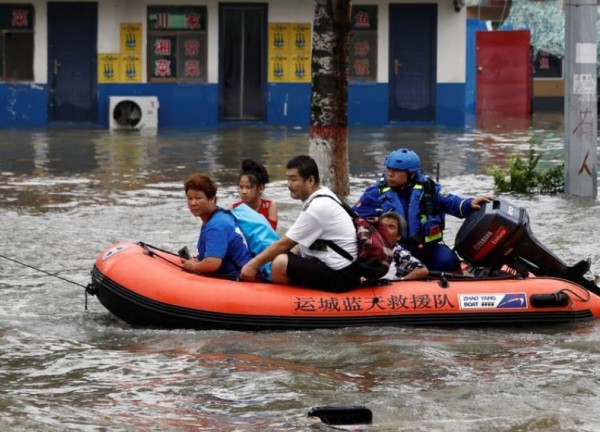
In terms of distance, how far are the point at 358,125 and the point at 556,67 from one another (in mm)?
8861

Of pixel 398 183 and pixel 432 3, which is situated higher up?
pixel 432 3

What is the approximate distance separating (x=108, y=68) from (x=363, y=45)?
5333 millimetres

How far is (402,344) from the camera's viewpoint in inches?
362

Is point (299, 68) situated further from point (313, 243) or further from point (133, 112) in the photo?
point (313, 243)

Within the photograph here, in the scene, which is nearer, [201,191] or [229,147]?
[201,191]

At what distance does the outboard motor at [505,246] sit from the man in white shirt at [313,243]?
1070 mm

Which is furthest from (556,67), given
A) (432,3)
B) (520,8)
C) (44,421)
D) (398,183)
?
(44,421)

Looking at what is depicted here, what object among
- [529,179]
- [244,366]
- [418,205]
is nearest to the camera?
[244,366]

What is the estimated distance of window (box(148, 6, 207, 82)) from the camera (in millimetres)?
28609

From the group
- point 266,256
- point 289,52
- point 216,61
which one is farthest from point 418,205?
point 289,52

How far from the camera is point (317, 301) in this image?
9562mm

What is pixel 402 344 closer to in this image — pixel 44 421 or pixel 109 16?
pixel 44 421

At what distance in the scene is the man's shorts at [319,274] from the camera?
9.59 m

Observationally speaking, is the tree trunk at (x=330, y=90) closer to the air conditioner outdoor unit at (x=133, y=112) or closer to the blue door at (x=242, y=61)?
the air conditioner outdoor unit at (x=133, y=112)
